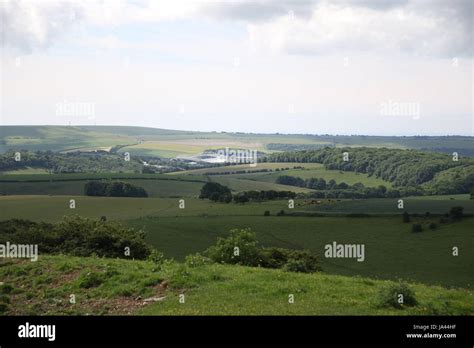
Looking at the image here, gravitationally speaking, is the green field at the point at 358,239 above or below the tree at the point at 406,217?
below

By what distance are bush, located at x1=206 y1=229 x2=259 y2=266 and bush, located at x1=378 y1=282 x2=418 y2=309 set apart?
14.4 metres

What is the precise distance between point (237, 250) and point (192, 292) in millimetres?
13239

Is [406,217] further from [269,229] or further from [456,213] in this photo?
[269,229]

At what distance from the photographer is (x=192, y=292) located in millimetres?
17031

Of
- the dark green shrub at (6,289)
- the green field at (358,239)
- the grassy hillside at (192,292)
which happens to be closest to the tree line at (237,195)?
the green field at (358,239)

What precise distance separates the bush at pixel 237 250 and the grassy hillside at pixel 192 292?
9.40 m

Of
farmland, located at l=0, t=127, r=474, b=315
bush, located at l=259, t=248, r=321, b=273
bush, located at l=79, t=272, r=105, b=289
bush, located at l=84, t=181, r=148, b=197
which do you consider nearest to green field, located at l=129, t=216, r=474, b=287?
farmland, located at l=0, t=127, r=474, b=315

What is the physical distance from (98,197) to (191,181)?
2679 centimetres

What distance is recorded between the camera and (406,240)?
73.1m

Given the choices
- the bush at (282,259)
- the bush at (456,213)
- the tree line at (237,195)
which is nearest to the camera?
the bush at (282,259)

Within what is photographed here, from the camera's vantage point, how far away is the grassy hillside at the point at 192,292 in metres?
15.4

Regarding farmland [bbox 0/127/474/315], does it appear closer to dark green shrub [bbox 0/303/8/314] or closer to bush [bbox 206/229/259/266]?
dark green shrub [bbox 0/303/8/314]

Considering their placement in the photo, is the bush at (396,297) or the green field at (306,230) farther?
the green field at (306,230)

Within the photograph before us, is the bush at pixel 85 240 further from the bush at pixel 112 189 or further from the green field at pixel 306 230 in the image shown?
the bush at pixel 112 189
